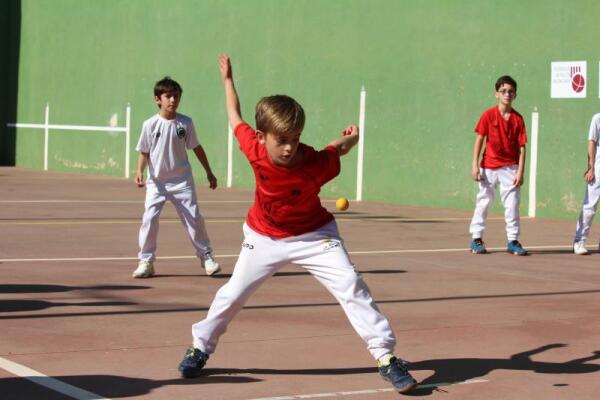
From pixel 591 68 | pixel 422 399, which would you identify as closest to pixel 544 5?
pixel 591 68

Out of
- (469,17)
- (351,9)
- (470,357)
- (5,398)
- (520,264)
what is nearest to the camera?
(5,398)

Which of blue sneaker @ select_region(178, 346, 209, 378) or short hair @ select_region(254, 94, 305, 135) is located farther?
blue sneaker @ select_region(178, 346, 209, 378)

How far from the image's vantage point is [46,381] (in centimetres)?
Result: 644

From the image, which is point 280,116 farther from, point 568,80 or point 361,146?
point 361,146

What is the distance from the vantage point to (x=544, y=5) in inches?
725

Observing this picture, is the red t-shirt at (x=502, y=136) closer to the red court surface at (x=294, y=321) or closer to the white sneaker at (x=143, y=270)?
the red court surface at (x=294, y=321)

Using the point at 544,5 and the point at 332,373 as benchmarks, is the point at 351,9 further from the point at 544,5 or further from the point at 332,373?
the point at 332,373

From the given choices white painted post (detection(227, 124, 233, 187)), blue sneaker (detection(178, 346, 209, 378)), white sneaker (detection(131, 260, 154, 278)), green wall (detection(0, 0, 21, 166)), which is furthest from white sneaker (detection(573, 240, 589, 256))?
green wall (detection(0, 0, 21, 166))

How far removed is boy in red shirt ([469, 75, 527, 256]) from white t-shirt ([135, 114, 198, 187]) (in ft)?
11.9

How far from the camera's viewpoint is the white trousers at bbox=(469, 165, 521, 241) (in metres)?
13.4

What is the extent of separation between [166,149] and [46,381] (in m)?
4.97

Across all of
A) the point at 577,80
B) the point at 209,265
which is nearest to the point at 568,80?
the point at 577,80

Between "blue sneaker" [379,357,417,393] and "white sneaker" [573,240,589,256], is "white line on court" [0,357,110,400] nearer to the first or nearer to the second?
"blue sneaker" [379,357,417,393]

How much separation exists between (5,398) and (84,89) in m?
24.8
